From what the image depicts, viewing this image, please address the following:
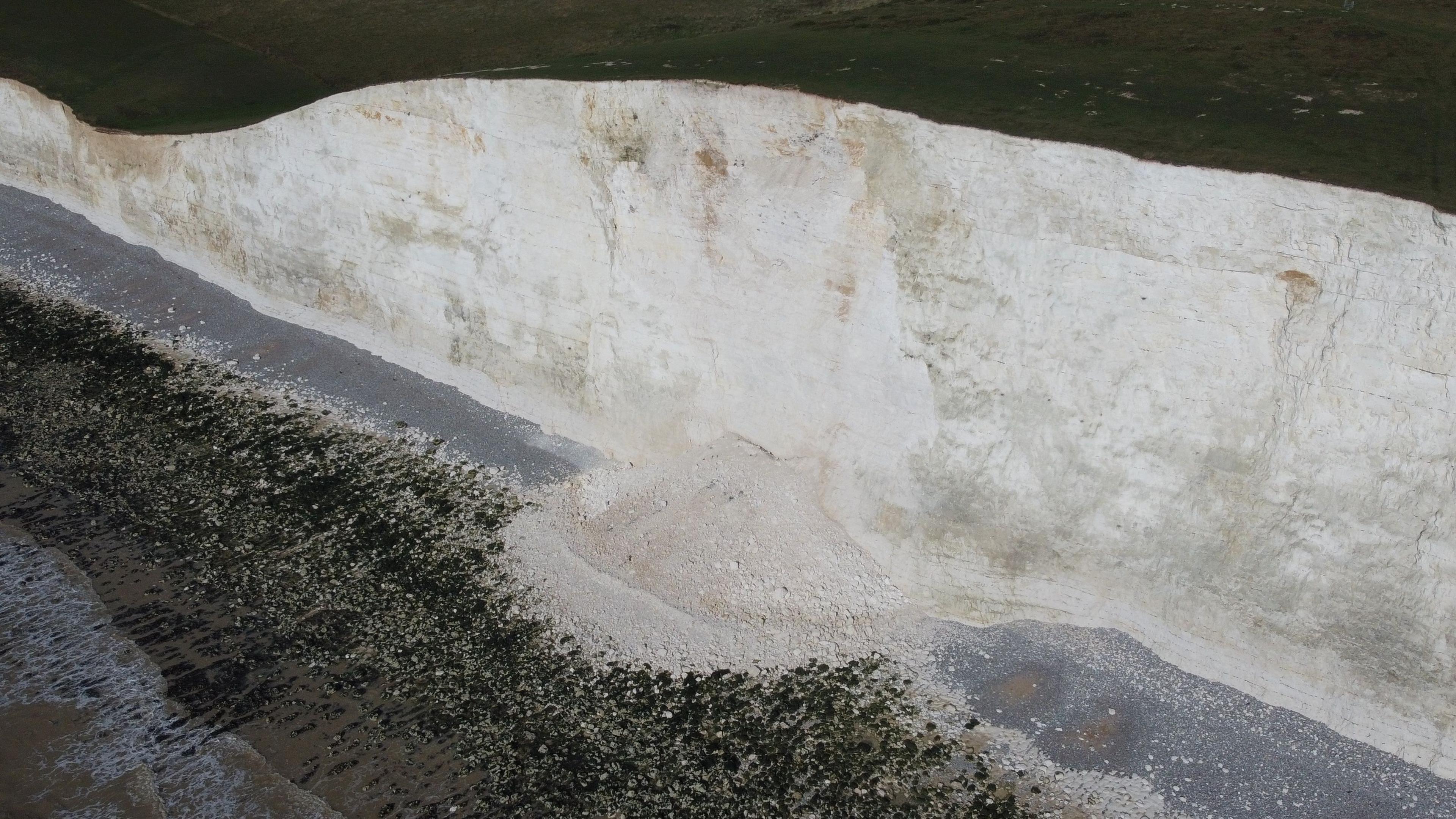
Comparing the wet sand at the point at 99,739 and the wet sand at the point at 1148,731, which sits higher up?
the wet sand at the point at 1148,731

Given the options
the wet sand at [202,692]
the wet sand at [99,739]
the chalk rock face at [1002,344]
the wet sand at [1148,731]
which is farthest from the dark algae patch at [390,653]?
the chalk rock face at [1002,344]

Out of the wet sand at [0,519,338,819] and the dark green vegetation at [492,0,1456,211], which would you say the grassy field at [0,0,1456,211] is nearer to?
the dark green vegetation at [492,0,1456,211]

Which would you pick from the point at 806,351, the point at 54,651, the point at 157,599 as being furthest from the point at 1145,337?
the point at 54,651

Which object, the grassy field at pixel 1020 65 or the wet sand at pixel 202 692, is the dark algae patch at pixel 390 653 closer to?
the wet sand at pixel 202 692

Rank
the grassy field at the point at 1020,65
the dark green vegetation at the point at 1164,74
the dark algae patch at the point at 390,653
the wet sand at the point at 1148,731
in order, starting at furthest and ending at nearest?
1. the grassy field at the point at 1020,65
2. the dark green vegetation at the point at 1164,74
3. the dark algae patch at the point at 390,653
4. the wet sand at the point at 1148,731

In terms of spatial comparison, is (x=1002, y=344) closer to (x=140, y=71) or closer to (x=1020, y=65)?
(x=1020, y=65)

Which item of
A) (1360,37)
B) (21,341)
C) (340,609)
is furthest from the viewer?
(21,341)

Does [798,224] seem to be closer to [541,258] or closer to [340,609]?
[541,258]

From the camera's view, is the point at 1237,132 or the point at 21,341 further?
the point at 21,341
